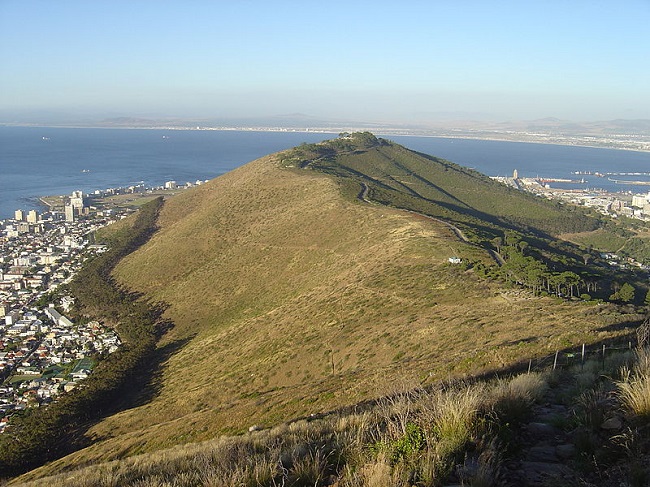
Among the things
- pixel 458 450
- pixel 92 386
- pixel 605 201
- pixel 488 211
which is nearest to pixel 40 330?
pixel 92 386

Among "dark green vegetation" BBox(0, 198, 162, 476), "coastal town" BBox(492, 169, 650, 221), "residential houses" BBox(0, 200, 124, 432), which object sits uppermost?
"coastal town" BBox(492, 169, 650, 221)

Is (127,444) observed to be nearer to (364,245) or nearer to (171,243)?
(364,245)

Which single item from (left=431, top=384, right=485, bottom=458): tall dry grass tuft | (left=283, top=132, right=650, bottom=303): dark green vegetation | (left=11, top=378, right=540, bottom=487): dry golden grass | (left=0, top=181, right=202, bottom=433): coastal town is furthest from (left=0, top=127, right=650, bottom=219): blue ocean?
(left=431, top=384, right=485, bottom=458): tall dry grass tuft

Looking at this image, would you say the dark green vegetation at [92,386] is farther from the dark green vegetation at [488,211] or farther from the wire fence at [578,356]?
the dark green vegetation at [488,211]

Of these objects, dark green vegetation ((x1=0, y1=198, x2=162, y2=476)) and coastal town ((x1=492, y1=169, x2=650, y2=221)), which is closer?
dark green vegetation ((x1=0, y1=198, x2=162, y2=476))

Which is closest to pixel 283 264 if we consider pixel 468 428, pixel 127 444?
pixel 127 444

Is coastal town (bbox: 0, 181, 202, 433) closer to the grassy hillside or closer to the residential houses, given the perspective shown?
the residential houses
